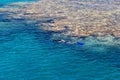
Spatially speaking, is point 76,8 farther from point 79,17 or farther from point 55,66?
point 55,66

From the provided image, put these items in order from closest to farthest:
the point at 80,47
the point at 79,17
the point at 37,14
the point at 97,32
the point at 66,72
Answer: the point at 66,72, the point at 80,47, the point at 97,32, the point at 79,17, the point at 37,14

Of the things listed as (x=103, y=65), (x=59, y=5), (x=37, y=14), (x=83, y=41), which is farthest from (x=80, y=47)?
(x=59, y=5)

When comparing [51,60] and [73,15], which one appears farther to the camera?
[73,15]

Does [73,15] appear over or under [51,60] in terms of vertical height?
over

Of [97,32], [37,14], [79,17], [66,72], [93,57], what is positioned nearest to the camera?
[66,72]

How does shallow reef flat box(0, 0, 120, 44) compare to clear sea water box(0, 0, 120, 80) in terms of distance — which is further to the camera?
shallow reef flat box(0, 0, 120, 44)
